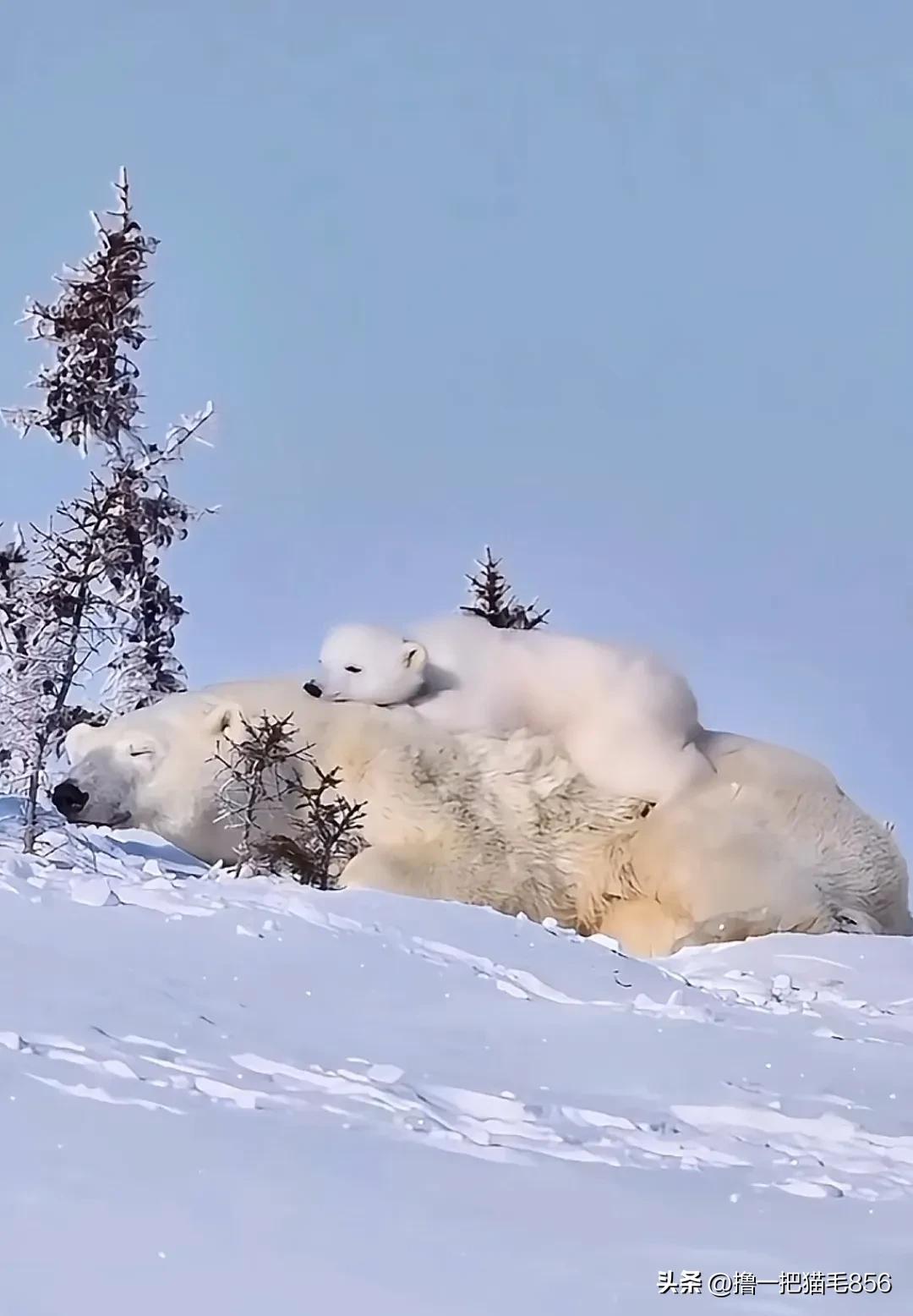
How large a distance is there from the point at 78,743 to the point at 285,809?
0.40 meters

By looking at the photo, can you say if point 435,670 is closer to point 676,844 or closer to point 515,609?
point 676,844

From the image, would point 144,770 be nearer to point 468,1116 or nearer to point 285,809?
point 285,809

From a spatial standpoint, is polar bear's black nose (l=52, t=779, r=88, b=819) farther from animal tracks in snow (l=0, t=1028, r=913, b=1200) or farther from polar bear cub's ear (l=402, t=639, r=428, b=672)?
animal tracks in snow (l=0, t=1028, r=913, b=1200)

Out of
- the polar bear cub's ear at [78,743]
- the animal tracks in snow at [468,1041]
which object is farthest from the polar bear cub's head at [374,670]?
the animal tracks in snow at [468,1041]

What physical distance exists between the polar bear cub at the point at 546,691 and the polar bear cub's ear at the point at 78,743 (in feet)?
1.29

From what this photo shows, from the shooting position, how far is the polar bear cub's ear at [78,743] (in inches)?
92.0

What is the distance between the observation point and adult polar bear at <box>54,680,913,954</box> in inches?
84.7

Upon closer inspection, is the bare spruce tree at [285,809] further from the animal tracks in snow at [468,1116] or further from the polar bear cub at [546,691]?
the animal tracks in snow at [468,1116]

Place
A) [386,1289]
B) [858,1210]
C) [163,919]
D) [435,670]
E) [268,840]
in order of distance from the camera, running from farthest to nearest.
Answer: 1. [435,670]
2. [268,840]
3. [163,919]
4. [858,1210]
5. [386,1289]

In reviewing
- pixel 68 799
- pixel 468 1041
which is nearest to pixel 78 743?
pixel 68 799

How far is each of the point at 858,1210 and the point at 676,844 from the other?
4.88 ft

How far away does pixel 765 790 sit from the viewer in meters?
2.31

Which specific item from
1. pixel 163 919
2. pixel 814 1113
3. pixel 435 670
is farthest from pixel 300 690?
pixel 814 1113

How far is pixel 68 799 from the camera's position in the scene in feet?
7.57
